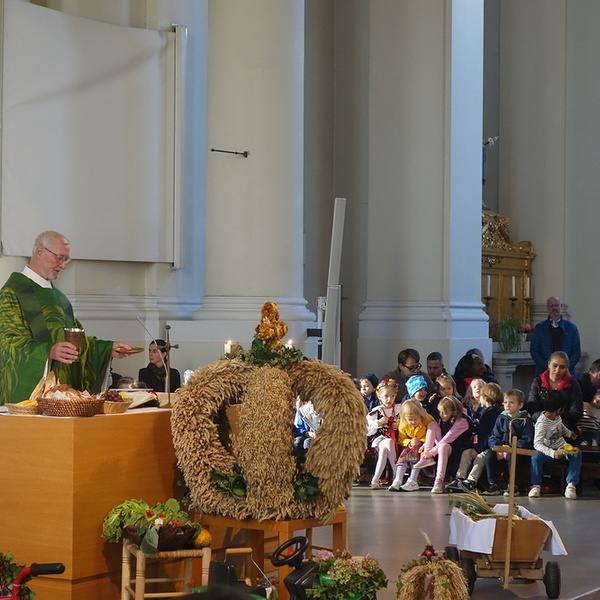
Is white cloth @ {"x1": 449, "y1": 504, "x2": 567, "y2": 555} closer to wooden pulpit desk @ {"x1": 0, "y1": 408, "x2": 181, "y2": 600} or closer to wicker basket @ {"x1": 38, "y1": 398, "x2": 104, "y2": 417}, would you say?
wooden pulpit desk @ {"x1": 0, "y1": 408, "x2": 181, "y2": 600}

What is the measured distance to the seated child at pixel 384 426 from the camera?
438 inches

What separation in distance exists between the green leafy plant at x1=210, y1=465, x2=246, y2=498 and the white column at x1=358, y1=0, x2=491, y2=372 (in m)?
8.82

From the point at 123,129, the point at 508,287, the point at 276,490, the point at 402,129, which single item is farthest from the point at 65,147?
the point at 508,287

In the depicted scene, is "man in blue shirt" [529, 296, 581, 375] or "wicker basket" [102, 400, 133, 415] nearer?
"wicker basket" [102, 400, 133, 415]

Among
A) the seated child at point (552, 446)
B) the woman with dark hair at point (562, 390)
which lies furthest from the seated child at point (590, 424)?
the seated child at point (552, 446)

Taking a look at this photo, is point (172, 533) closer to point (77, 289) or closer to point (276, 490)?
point (276, 490)

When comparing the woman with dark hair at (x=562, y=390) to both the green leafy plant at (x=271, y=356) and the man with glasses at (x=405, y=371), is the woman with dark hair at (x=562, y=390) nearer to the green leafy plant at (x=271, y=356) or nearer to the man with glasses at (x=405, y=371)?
the man with glasses at (x=405, y=371)

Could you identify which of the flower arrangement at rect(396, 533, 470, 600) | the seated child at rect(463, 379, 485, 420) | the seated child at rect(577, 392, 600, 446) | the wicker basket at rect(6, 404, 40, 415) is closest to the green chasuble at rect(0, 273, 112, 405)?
the wicker basket at rect(6, 404, 40, 415)

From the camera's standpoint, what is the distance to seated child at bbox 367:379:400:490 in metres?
11.1

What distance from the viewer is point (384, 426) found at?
11289mm

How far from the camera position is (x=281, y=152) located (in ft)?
39.3

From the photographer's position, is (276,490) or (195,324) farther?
(195,324)

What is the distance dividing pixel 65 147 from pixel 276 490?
6.93m

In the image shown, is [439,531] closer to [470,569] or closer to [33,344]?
[470,569]
